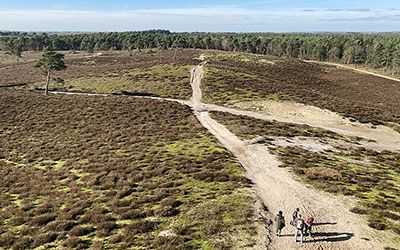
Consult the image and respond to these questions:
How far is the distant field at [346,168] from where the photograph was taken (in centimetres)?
2445

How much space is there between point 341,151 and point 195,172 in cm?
1925

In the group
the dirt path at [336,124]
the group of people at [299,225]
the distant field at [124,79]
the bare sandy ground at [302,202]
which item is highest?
the distant field at [124,79]

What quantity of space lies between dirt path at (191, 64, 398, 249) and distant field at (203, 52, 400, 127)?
32.4 m

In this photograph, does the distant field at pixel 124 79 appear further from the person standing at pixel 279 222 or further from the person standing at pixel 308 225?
the person standing at pixel 308 225

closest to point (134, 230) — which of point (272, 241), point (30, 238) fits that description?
point (30, 238)

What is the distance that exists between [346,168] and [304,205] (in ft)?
37.6

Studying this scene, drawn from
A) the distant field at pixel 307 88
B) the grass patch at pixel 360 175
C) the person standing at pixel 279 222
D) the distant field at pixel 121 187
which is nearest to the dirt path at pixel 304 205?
the person standing at pixel 279 222

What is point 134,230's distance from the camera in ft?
69.8

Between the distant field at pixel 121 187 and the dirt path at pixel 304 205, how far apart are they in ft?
4.94

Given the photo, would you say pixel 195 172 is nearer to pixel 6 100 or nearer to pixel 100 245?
Answer: pixel 100 245

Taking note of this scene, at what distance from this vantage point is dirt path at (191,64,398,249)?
1975cm

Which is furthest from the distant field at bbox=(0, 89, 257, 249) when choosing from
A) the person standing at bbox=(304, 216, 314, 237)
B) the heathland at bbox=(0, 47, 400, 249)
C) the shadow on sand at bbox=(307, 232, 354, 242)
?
the shadow on sand at bbox=(307, 232, 354, 242)

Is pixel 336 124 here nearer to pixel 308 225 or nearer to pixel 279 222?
pixel 308 225

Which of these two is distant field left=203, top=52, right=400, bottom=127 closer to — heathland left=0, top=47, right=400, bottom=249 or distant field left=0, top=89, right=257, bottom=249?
heathland left=0, top=47, right=400, bottom=249
